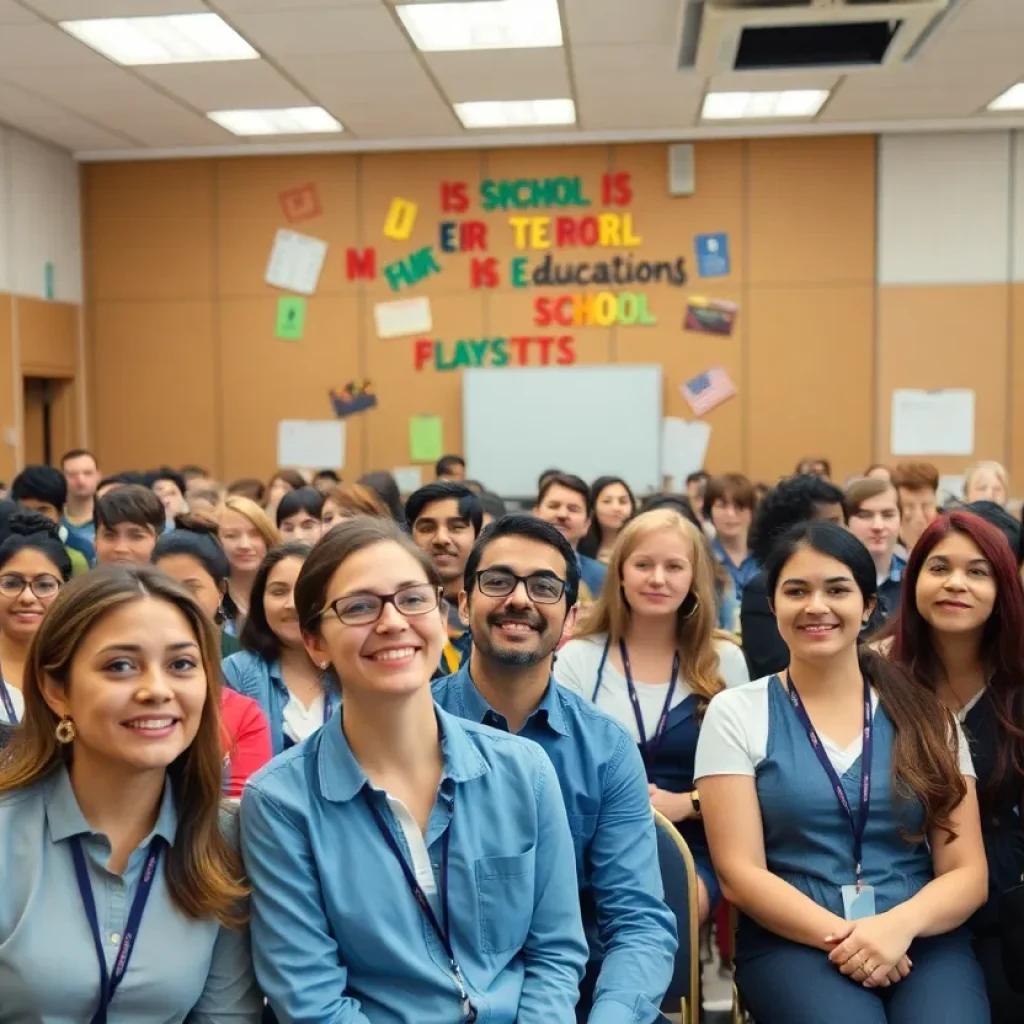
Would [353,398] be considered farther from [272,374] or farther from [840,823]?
[840,823]

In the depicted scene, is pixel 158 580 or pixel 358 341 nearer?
pixel 158 580

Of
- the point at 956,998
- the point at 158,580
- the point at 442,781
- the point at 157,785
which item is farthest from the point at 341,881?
the point at 956,998

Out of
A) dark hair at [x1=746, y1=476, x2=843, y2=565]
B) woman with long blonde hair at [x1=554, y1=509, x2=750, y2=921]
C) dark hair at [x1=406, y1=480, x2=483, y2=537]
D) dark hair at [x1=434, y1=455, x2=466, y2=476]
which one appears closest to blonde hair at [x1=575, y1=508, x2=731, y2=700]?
woman with long blonde hair at [x1=554, y1=509, x2=750, y2=921]

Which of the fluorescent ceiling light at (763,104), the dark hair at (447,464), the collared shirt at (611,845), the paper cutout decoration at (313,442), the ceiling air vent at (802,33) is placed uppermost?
the fluorescent ceiling light at (763,104)

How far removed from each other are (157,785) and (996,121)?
26.3ft

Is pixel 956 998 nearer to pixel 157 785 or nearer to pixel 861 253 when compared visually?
pixel 157 785

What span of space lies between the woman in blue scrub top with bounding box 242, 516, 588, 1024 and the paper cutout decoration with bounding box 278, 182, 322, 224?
7.31m

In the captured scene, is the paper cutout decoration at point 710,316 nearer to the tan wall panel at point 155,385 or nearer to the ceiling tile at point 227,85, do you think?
the ceiling tile at point 227,85

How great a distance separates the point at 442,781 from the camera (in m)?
1.74

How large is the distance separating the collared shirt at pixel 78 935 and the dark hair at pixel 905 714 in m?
1.36

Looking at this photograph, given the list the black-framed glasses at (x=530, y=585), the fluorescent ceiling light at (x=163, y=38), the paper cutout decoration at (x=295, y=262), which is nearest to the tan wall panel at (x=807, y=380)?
the paper cutout decoration at (x=295, y=262)

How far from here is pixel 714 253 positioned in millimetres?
8398

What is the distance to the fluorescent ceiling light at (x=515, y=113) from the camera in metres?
7.38

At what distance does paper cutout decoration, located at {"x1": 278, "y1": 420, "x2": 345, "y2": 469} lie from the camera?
8742 millimetres
